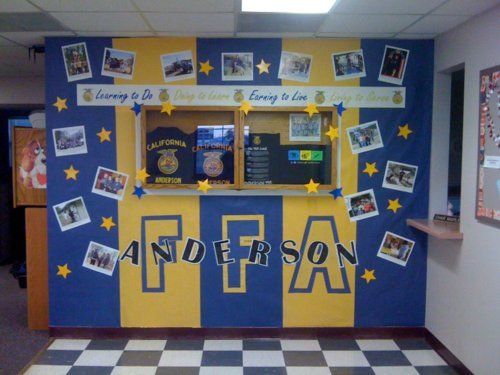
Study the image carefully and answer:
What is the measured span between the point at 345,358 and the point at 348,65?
223 cm

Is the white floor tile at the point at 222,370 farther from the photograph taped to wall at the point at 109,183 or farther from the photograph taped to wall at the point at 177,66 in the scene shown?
the photograph taped to wall at the point at 177,66

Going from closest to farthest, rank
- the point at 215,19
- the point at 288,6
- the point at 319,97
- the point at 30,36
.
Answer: the point at 288,6
the point at 215,19
the point at 30,36
the point at 319,97

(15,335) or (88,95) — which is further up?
(88,95)

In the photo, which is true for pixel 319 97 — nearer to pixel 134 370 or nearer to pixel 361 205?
pixel 361 205

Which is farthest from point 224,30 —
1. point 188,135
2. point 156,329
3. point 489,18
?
point 156,329

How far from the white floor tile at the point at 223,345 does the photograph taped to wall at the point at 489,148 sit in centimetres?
200

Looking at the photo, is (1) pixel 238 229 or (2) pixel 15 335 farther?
(2) pixel 15 335

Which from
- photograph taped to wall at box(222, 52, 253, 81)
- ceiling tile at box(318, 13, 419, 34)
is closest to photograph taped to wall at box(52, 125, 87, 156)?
photograph taped to wall at box(222, 52, 253, 81)

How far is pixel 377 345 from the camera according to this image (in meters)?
3.89

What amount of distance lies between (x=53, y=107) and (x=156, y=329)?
1.93 metres

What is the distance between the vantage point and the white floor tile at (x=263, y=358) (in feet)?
11.6

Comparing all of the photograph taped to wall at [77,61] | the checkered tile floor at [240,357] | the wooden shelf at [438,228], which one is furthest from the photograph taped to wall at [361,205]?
the photograph taped to wall at [77,61]

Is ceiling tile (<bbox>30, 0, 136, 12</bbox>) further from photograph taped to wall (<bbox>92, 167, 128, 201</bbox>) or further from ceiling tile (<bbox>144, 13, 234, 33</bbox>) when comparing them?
photograph taped to wall (<bbox>92, 167, 128, 201</bbox>)

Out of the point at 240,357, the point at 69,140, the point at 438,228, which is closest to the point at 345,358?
the point at 240,357
